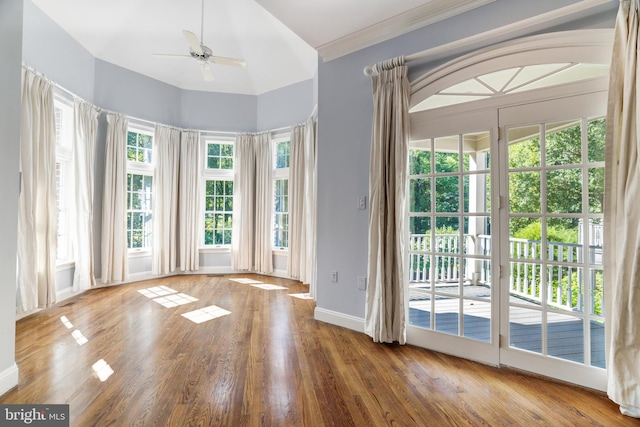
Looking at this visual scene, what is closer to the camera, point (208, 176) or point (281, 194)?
point (281, 194)

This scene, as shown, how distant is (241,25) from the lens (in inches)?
193

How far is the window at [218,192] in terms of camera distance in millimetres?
6062

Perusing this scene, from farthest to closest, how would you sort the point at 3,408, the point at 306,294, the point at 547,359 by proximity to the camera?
the point at 306,294, the point at 547,359, the point at 3,408

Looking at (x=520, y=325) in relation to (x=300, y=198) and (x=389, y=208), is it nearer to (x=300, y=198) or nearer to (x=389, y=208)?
(x=389, y=208)

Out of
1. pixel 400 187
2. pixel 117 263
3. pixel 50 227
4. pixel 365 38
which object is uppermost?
pixel 365 38

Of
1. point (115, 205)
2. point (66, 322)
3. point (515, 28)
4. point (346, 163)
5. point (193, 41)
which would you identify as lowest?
point (66, 322)

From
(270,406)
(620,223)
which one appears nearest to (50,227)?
(270,406)

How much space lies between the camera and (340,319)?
3.31 metres

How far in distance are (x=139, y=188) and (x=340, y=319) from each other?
430cm

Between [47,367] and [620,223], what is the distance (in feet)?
13.4

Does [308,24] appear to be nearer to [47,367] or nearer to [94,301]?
[47,367]

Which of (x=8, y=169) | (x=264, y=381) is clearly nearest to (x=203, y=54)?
(x=8, y=169)

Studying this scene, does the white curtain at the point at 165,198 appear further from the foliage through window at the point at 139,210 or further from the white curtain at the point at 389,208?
the white curtain at the point at 389,208

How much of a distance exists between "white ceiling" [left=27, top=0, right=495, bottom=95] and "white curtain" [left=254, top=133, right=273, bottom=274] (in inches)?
47.1
